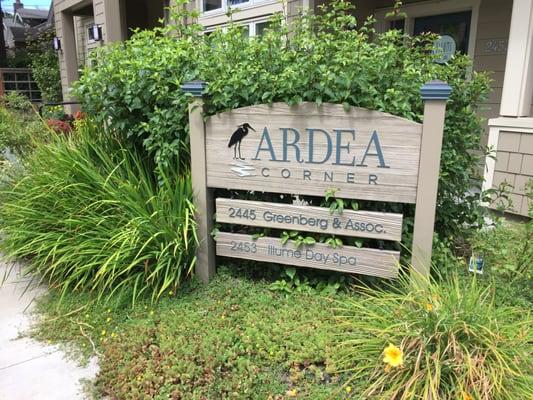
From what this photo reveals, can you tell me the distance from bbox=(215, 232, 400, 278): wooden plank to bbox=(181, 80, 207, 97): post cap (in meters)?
0.96

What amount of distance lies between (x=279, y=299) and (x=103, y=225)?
1.36 meters

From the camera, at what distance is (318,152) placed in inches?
111

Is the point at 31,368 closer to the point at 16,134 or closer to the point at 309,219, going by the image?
the point at 309,219

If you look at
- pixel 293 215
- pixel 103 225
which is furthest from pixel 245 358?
pixel 103 225

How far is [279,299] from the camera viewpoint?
300 centimetres

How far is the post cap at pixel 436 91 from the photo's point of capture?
8.11 feet

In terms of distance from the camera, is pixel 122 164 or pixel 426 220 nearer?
pixel 426 220

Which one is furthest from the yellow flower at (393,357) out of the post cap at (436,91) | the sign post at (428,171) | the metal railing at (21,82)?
the metal railing at (21,82)

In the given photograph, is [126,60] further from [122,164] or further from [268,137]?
[268,137]

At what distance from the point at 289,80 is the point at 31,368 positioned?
87.2 inches

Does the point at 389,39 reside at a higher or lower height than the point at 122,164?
higher

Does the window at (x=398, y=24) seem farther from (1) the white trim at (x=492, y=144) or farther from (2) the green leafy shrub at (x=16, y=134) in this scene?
(2) the green leafy shrub at (x=16, y=134)

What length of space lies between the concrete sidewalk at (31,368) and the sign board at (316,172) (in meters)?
1.04

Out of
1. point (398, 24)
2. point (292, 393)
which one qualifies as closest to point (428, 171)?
point (292, 393)
